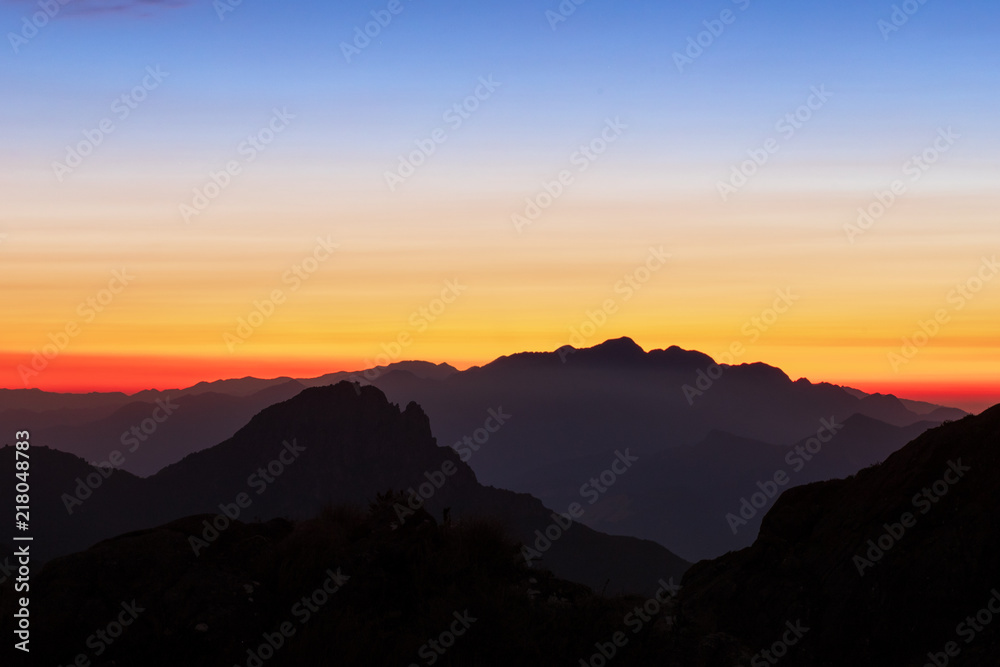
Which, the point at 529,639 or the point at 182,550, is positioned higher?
the point at 182,550

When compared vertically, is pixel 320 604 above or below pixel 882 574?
below

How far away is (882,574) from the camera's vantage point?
13.2m

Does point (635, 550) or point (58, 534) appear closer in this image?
point (58, 534)

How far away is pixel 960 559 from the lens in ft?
42.5

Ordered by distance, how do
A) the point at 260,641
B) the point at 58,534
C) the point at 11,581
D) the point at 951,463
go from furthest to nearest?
the point at 58,534
the point at 951,463
the point at 11,581
the point at 260,641

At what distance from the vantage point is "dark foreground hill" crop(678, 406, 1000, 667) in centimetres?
1259

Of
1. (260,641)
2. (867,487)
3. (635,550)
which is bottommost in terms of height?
(635,550)

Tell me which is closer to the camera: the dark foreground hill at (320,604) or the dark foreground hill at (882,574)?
the dark foreground hill at (320,604)

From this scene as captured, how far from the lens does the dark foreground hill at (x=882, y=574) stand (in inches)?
496

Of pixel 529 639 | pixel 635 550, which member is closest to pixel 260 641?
pixel 529 639

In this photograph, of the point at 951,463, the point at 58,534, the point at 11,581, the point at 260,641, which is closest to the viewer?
the point at 260,641

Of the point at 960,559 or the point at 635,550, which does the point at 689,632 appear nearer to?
the point at 960,559

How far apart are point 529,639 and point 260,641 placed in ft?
12.5

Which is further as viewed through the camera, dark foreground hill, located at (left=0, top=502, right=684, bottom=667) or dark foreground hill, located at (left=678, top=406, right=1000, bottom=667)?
dark foreground hill, located at (left=678, top=406, right=1000, bottom=667)
